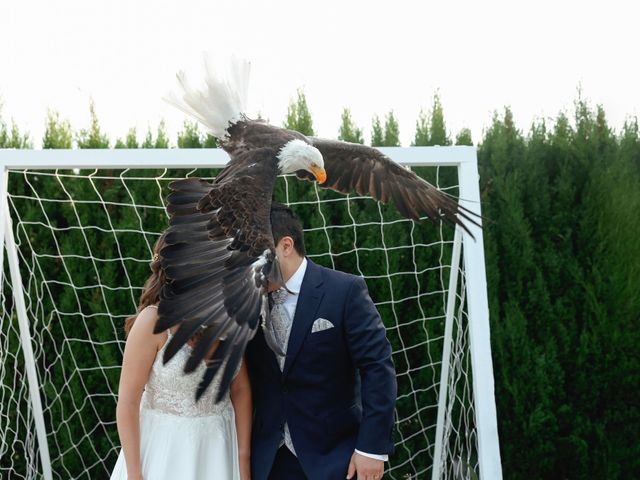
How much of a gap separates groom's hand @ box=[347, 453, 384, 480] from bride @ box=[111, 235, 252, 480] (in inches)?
11.7

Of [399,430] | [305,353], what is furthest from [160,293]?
[399,430]

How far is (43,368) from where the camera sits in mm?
3990

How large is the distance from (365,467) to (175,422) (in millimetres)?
534

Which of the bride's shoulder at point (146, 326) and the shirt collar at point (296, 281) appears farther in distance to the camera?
the shirt collar at point (296, 281)

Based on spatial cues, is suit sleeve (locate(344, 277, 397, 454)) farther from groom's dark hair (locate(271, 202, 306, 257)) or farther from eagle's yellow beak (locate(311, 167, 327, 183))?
eagle's yellow beak (locate(311, 167, 327, 183))

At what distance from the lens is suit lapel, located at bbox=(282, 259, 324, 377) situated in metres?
2.23

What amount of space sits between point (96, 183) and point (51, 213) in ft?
0.86

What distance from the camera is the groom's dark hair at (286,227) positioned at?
2.29m

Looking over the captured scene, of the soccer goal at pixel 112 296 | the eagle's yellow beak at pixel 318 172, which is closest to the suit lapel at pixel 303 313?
the eagle's yellow beak at pixel 318 172

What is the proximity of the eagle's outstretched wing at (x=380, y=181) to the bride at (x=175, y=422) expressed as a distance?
1.07 m

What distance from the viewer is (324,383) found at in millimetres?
2268

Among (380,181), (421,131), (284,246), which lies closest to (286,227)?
(284,246)

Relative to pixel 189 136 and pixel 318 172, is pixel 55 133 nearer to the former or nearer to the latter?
pixel 189 136

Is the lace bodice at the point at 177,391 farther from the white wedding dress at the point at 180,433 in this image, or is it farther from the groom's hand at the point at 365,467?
the groom's hand at the point at 365,467
